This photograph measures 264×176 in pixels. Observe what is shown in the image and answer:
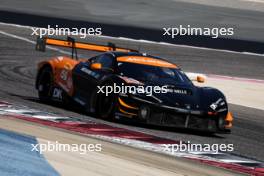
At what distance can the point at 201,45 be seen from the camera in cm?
2758

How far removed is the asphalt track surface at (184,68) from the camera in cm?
1353

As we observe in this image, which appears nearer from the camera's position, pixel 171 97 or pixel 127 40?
pixel 171 97

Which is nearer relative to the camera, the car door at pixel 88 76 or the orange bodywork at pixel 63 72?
the car door at pixel 88 76

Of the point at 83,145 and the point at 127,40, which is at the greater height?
the point at 127,40

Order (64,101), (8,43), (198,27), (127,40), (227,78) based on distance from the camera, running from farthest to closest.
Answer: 1. (198,27)
2. (127,40)
3. (8,43)
4. (227,78)
5. (64,101)

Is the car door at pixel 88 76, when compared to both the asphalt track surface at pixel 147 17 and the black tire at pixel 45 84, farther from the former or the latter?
the asphalt track surface at pixel 147 17

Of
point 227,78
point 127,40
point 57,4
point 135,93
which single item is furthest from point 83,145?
point 57,4

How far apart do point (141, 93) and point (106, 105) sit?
689 millimetres

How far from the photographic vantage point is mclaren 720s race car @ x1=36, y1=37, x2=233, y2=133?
44.1ft

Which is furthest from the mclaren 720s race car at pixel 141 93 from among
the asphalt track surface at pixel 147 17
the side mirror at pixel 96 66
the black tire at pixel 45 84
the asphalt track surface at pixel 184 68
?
the asphalt track surface at pixel 147 17

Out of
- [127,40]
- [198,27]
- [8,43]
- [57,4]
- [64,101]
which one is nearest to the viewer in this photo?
[64,101]

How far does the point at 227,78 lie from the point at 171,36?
238 inches

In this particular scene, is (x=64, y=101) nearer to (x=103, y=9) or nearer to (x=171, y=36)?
(x=171, y=36)

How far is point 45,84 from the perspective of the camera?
1616cm
